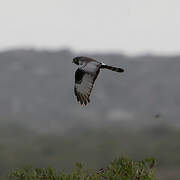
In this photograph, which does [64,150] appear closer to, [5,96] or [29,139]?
[29,139]

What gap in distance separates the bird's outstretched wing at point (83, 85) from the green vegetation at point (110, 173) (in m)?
Answer: 2.65

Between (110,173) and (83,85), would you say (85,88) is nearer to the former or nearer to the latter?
(83,85)

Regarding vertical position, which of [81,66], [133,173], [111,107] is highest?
[81,66]

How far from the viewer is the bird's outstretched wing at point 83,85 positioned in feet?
46.2

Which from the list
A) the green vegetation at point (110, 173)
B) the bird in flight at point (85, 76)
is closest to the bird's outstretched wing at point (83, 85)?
the bird in flight at point (85, 76)

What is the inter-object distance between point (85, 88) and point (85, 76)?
31 centimetres

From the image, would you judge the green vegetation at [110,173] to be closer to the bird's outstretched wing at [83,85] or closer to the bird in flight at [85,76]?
the bird in flight at [85,76]

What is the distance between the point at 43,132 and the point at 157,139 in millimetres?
18473

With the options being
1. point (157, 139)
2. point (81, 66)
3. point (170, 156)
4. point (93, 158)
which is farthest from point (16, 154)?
point (81, 66)

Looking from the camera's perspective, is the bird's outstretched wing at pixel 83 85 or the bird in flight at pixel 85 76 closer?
the bird in flight at pixel 85 76

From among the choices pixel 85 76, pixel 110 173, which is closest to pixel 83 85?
pixel 85 76

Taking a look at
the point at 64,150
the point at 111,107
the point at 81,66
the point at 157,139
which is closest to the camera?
the point at 81,66

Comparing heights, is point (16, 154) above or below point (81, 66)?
below

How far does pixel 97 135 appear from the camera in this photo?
10856cm
